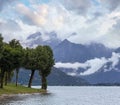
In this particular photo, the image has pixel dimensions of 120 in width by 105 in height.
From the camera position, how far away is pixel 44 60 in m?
178

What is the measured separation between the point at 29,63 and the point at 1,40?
1920 inches

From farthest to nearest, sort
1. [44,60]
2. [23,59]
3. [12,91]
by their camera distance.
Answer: [44,60]
[23,59]
[12,91]

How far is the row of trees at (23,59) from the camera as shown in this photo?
453 feet

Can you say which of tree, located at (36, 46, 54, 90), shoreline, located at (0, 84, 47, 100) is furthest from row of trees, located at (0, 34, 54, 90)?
shoreline, located at (0, 84, 47, 100)

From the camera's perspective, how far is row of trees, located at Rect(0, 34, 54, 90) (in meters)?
138

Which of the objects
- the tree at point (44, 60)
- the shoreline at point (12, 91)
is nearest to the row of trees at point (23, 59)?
the tree at point (44, 60)

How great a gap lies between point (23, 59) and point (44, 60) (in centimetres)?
3102

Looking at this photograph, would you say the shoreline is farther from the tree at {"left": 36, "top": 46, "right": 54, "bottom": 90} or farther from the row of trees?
the tree at {"left": 36, "top": 46, "right": 54, "bottom": 90}

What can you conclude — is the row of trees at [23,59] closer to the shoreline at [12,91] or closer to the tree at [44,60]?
the tree at [44,60]

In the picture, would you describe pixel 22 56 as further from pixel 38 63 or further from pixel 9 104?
pixel 9 104

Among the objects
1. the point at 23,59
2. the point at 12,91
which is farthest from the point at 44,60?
the point at 12,91

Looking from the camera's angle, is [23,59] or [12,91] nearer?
[12,91]

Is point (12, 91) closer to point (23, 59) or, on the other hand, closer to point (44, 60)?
point (23, 59)

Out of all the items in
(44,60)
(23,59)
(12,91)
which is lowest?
(12,91)
